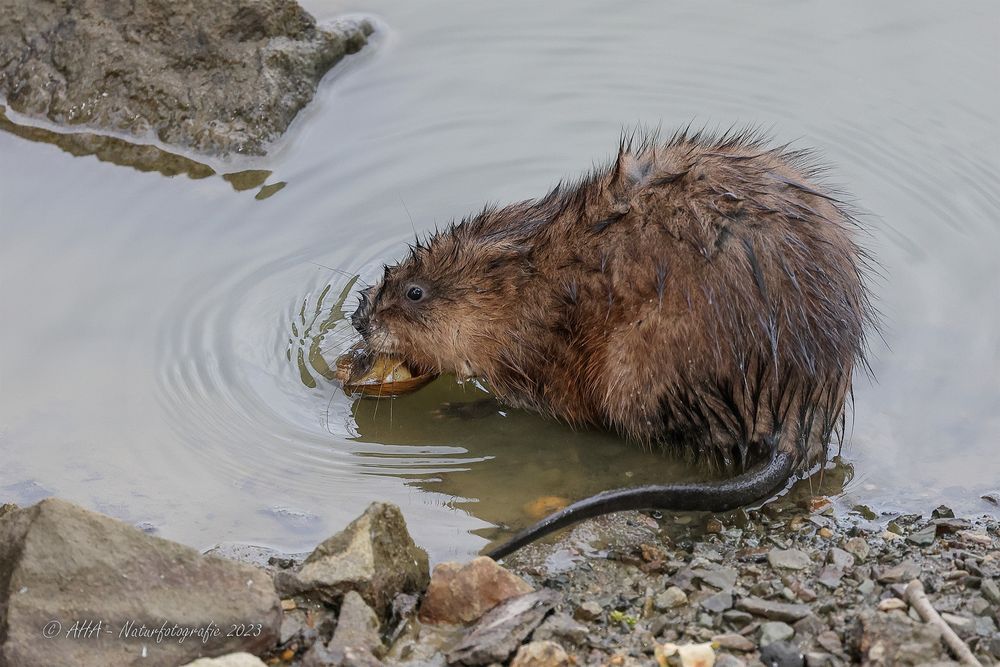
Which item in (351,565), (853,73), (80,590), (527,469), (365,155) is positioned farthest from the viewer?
(853,73)

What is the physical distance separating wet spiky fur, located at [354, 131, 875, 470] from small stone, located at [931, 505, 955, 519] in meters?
0.48

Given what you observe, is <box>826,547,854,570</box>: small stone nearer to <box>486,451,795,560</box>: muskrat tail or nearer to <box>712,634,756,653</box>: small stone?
<box>486,451,795,560</box>: muskrat tail

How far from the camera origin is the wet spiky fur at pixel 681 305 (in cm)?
451

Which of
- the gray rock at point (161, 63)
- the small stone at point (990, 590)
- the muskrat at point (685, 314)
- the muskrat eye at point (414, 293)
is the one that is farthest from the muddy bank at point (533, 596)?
the gray rock at point (161, 63)

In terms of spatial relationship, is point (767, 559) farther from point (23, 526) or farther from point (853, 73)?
point (853, 73)

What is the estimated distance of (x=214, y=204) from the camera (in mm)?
6547

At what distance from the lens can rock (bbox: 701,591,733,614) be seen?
3.92 meters

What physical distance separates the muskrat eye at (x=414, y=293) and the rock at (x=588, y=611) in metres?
1.89

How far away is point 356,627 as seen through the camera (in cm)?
377

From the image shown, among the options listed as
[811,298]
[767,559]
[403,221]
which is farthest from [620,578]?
[403,221]

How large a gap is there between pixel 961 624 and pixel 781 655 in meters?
0.55

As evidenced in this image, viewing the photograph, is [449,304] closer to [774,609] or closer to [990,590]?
[774,609]

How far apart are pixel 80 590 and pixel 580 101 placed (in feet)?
14.9

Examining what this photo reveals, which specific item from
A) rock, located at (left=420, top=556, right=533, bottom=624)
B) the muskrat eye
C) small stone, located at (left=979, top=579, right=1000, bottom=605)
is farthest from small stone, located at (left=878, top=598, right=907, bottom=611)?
the muskrat eye
